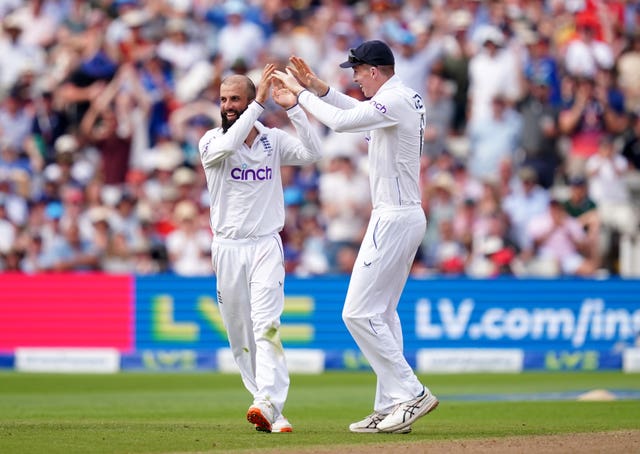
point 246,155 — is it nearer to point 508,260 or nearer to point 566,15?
point 508,260

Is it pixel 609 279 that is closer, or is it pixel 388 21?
pixel 609 279

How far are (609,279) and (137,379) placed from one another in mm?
6039

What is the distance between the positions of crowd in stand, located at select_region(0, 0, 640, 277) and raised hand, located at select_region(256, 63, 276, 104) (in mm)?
8662

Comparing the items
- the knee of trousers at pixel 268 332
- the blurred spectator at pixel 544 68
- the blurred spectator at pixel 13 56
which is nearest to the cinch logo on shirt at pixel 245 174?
the knee of trousers at pixel 268 332

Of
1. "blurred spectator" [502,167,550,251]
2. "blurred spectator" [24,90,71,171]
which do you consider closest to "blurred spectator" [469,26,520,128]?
"blurred spectator" [502,167,550,251]

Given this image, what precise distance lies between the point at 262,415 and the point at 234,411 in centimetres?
225

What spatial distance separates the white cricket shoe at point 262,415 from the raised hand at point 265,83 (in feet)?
6.68

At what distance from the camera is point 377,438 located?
8.47m

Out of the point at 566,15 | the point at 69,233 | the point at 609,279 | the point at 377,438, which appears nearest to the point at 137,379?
the point at 69,233

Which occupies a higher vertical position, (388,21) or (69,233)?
(388,21)

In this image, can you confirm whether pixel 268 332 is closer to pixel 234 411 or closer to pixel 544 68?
pixel 234 411

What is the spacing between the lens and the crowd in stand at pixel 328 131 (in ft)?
57.9

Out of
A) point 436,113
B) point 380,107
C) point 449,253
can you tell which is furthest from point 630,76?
point 380,107

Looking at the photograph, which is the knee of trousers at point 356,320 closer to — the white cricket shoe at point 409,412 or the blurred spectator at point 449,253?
the white cricket shoe at point 409,412
